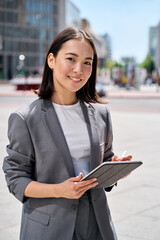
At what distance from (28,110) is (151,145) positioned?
722 cm

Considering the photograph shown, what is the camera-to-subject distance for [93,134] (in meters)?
2.04

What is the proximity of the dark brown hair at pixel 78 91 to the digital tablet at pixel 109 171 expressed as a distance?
418 millimetres

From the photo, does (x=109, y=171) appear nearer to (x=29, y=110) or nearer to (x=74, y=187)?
(x=74, y=187)

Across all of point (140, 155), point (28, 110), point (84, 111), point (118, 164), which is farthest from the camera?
point (140, 155)

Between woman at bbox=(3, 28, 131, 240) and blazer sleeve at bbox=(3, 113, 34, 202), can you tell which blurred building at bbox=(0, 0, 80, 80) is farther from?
blazer sleeve at bbox=(3, 113, 34, 202)

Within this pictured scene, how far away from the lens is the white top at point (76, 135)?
6.55 feet

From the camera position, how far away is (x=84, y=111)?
2.10m

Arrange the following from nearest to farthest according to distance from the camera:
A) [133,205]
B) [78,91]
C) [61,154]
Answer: [61,154], [78,91], [133,205]

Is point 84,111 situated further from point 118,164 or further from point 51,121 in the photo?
point 118,164

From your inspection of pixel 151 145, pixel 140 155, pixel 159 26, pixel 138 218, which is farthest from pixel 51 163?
pixel 159 26

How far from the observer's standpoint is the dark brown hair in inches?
79.7

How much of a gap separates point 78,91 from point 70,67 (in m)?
0.23

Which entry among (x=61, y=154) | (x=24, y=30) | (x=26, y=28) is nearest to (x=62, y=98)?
(x=61, y=154)

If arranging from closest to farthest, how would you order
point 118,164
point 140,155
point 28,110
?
point 118,164
point 28,110
point 140,155
